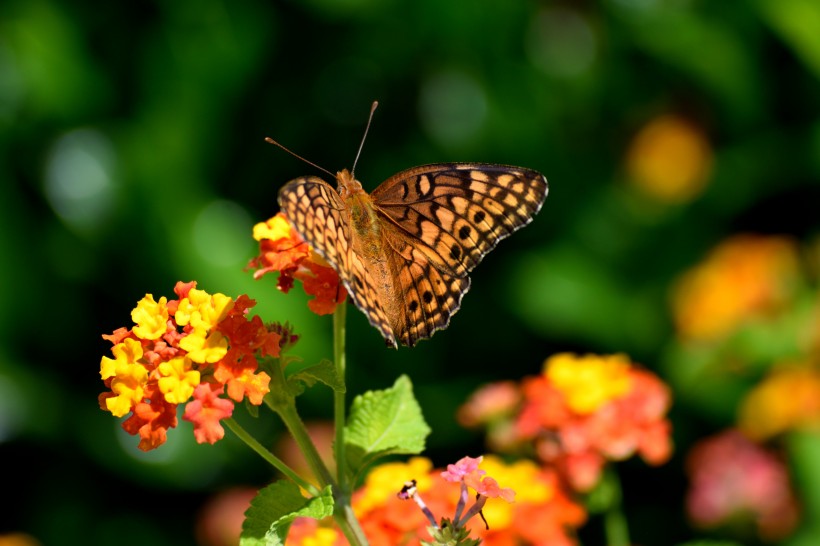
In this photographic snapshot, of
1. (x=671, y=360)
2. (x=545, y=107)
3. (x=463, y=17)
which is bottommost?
(x=671, y=360)

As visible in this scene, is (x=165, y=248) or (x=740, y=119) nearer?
(x=165, y=248)

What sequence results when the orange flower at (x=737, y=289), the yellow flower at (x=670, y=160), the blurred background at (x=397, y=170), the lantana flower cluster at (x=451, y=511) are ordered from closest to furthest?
1. the lantana flower cluster at (x=451, y=511)
2. the orange flower at (x=737, y=289)
3. the blurred background at (x=397, y=170)
4. the yellow flower at (x=670, y=160)

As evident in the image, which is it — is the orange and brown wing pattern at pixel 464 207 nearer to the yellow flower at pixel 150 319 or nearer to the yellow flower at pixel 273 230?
the yellow flower at pixel 273 230

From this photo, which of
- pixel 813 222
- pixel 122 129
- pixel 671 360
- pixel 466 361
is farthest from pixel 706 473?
pixel 122 129

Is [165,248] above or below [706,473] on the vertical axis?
above

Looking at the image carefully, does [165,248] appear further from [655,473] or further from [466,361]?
[655,473]

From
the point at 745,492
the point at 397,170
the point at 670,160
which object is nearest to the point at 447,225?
the point at 745,492

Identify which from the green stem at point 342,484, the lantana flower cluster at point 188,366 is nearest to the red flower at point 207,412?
the lantana flower cluster at point 188,366
